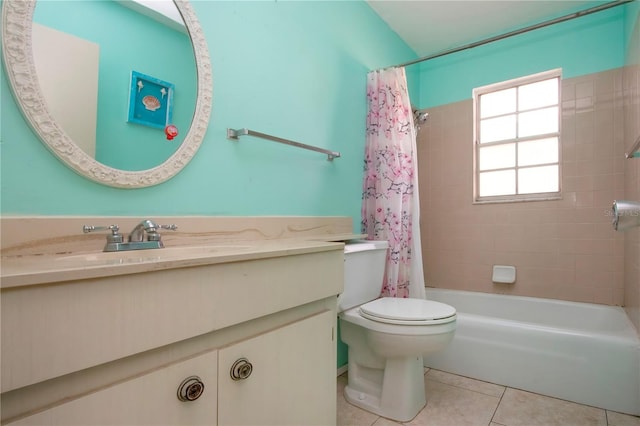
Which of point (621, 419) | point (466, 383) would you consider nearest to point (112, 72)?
point (466, 383)

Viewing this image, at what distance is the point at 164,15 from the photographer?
3.98ft

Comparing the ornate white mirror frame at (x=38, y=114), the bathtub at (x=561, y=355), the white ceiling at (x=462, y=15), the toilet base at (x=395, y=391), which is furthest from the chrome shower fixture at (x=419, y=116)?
the ornate white mirror frame at (x=38, y=114)

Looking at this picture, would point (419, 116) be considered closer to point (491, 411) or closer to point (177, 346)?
point (491, 411)

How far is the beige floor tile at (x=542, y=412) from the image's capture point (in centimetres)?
153

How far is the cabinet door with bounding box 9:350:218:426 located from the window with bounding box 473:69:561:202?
2.53 meters

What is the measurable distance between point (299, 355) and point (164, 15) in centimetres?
128

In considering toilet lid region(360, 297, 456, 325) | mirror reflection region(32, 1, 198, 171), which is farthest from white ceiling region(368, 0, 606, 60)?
toilet lid region(360, 297, 456, 325)

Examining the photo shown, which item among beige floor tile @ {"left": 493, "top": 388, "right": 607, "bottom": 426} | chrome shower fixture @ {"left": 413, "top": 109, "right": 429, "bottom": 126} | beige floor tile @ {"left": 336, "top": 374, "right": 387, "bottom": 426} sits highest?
chrome shower fixture @ {"left": 413, "top": 109, "right": 429, "bottom": 126}

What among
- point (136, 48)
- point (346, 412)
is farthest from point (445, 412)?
point (136, 48)

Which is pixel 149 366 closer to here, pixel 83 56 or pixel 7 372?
pixel 7 372

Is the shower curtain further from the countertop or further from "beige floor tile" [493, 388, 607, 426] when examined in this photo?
the countertop

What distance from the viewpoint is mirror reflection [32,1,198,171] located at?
3.15 ft

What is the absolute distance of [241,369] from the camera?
0.85 meters

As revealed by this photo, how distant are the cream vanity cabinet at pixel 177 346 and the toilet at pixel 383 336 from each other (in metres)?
0.47
